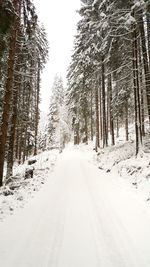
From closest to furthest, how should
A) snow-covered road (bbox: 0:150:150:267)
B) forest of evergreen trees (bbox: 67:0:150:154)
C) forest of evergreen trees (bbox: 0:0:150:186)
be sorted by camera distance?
snow-covered road (bbox: 0:150:150:267) < forest of evergreen trees (bbox: 0:0:150:186) < forest of evergreen trees (bbox: 67:0:150:154)

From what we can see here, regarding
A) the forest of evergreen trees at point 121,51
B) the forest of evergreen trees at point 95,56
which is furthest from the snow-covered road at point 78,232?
the forest of evergreen trees at point 121,51

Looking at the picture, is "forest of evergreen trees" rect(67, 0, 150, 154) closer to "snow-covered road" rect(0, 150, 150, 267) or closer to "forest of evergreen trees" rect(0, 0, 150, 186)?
"forest of evergreen trees" rect(0, 0, 150, 186)

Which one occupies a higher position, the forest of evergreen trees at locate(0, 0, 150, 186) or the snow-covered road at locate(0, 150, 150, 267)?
the forest of evergreen trees at locate(0, 0, 150, 186)

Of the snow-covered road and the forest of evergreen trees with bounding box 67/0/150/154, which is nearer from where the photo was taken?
the snow-covered road

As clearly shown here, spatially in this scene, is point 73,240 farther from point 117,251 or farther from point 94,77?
point 94,77

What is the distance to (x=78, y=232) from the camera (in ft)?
17.1

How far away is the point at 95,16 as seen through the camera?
19.3 m

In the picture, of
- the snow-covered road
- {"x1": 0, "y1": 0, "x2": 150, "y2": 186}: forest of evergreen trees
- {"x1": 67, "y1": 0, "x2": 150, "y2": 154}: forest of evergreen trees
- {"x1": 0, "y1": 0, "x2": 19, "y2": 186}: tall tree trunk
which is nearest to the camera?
the snow-covered road

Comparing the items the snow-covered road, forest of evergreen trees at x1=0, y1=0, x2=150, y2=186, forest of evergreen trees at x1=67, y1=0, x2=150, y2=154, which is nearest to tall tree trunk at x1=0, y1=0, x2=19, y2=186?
forest of evergreen trees at x1=0, y1=0, x2=150, y2=186

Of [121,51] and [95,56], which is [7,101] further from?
[95,56]

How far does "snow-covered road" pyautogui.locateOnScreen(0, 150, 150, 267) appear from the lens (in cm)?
405

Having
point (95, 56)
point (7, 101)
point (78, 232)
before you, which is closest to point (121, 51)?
point (95, 56)

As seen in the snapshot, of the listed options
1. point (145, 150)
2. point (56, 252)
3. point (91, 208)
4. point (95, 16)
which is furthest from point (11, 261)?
point (95, 16)

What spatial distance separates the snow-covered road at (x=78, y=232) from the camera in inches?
160
